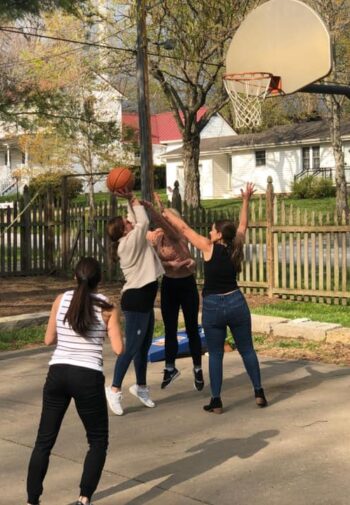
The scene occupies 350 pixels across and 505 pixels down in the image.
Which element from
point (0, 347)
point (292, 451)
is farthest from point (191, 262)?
point (0, 347)

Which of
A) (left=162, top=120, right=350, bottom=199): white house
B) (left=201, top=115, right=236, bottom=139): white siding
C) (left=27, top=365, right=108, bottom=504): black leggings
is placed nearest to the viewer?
(left=27, top=365, right=108, bottom=504): black leggings

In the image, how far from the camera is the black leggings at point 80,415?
159 inches

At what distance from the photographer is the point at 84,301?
4.14 m

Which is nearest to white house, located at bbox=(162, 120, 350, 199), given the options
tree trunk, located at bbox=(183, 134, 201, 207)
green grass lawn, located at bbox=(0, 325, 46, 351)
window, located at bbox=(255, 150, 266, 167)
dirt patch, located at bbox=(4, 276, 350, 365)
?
window, located at bbox=(255, 150, 266, 167)

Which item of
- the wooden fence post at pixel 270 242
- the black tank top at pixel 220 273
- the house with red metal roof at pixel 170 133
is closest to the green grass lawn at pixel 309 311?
the wooden fence post at pixel 270 242

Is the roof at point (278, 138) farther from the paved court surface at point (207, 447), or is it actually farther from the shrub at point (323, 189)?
the paved court surface at point (207, 447)

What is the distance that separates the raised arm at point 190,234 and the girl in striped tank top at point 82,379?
1.98m

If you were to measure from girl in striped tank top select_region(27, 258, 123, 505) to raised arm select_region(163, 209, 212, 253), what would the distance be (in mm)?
1984

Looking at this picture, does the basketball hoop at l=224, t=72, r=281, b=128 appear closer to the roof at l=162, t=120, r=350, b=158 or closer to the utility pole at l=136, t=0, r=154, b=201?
the utility pole at l=136, t=0, r=154, b=201

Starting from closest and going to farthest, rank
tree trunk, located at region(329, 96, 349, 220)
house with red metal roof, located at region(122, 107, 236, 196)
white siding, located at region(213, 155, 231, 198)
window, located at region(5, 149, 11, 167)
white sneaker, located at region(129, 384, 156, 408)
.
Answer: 1. white sneaker, located at region(129, 384, 156, 408)
2. tree trunk, located at region(329, 96, 349, 220)
3. white siding, located at region(213, 155, 231, 198)
4. window, located at region(5, 149, 11, 167)
5. house with red metal roof, located at region(122, 107, 236, 196)

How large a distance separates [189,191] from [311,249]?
16464 mm

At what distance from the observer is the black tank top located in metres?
6.06

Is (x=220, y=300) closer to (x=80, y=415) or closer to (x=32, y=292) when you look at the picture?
(x=80, y=415)

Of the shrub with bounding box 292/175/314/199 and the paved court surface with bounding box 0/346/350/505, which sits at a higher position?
the shrub with bounding box 292/175/314/199
